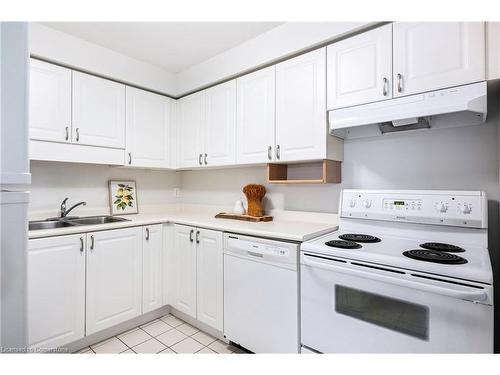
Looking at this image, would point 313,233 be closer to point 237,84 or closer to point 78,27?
point 237,84

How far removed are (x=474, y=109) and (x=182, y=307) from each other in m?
2.43

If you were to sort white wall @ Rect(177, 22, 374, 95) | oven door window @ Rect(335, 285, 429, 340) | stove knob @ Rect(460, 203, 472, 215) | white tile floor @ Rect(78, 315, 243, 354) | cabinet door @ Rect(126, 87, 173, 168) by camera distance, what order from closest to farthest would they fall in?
oven door window @ Rect(335, 285, 429, 340) → stove knob @ Rect(460, 203, 472, 215) → white wall @ Rect(177, 22, 374, 95) → white tile floor @ Rect(78, 315, 243, 354) → cabinet door @ Rect(126, 87, 173, 168)

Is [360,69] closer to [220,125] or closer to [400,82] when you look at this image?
[400,82]

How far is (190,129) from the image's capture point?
273cm

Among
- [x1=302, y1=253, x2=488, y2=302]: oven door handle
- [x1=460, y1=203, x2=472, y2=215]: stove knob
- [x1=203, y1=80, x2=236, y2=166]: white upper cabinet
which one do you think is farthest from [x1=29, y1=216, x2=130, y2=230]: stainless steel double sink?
[x1=460, y1=203, x2=472, y2=215]: stove knob

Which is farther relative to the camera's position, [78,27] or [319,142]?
[78,27]

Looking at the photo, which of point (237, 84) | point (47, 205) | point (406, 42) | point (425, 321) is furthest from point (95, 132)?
point (425, 321)

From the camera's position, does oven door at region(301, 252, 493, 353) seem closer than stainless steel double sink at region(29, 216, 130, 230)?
Yes

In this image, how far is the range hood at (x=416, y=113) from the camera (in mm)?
1308

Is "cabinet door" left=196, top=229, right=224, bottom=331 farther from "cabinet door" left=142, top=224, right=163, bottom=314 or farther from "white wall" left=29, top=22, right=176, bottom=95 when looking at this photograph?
"white wall" left=29, top=22, right=176, bottom=95

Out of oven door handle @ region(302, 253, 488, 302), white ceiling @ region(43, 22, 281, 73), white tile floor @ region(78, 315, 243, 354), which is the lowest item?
white tile floor @ region(78, 315, 243, 354)

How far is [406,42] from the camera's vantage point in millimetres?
1509

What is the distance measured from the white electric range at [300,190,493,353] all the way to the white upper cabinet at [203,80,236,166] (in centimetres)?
120

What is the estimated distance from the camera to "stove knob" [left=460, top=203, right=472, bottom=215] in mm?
1414
